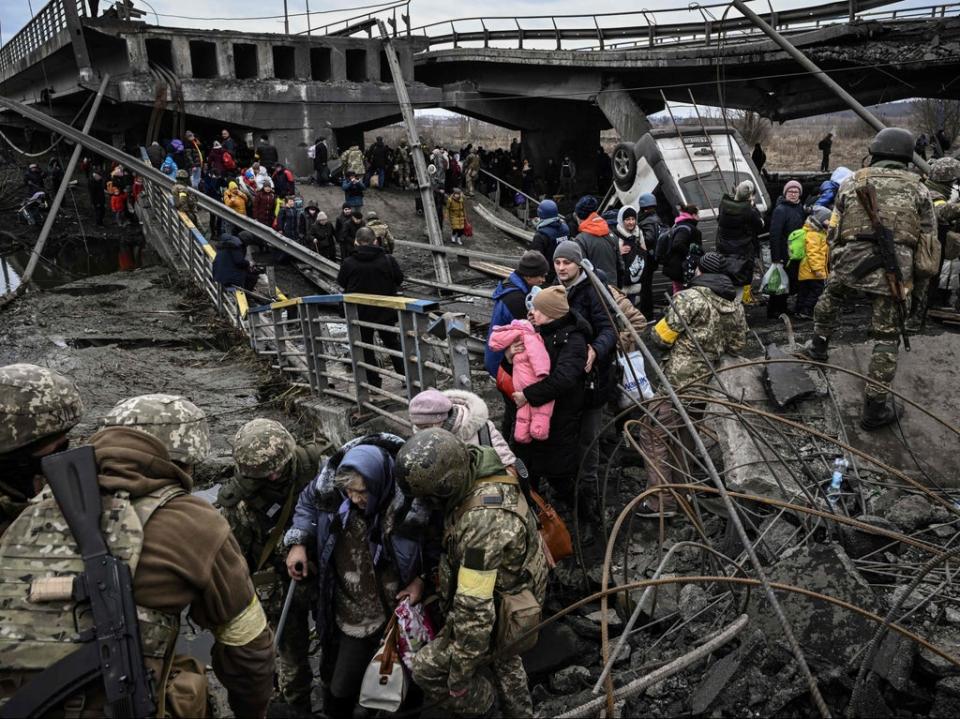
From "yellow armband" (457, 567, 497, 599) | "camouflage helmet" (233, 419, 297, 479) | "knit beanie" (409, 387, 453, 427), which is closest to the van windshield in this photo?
"knit beanie" (409, 387, 453, 427)

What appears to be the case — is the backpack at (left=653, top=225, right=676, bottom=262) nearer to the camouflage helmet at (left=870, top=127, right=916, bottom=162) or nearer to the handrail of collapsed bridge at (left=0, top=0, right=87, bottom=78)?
the camouflage helmet at (left=870, top=127, right=916, bottom=162)

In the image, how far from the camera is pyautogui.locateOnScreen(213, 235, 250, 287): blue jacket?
33.3 ft

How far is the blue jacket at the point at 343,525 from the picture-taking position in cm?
308

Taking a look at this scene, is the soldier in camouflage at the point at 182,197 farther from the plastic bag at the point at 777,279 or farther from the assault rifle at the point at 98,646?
the assault rifle at the point at 98,646

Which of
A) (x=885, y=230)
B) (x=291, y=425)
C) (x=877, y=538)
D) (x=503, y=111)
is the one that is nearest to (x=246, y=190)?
(x=291, y=425)

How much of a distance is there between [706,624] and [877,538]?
119 cm

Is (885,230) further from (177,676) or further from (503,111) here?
(503,111)

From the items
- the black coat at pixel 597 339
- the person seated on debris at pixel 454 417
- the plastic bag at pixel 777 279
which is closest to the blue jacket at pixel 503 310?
the black coat at pixel 597 339

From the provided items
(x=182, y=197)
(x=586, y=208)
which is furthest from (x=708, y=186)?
(x=182, y=197)

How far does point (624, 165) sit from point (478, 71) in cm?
1770

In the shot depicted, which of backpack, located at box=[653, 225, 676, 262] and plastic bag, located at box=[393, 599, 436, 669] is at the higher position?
backpack, located at box=[653, 225, 676, 262]

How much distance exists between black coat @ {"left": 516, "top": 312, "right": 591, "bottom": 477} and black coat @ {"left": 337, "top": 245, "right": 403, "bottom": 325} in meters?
2.55

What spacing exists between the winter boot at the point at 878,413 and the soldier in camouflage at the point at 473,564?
12.0ft

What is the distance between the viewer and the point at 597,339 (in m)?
4.96
